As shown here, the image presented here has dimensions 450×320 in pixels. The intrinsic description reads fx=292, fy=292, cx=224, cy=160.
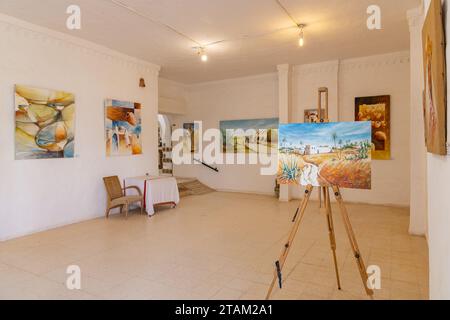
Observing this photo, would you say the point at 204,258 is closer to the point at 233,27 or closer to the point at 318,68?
the point at 233,27

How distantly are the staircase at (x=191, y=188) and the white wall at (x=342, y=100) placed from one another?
763 millimetres

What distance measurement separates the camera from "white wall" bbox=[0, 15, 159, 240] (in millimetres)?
4625

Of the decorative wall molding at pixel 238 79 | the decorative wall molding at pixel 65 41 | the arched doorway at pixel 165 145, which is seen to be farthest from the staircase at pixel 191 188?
the decorative wall molding at pixel 65 41

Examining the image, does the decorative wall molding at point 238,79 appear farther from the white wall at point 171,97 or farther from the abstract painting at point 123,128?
the abstract painting at point 123,128

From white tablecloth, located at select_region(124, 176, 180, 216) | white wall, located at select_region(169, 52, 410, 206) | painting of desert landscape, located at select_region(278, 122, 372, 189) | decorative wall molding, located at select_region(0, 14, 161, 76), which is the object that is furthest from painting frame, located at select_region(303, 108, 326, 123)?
painting of desert landscape, located at select_region(278, 122, 372, 189)

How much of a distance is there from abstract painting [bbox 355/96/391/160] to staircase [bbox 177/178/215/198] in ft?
16.1

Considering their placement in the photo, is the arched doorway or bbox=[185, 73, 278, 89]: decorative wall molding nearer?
bbox=[185, 73, 278, 89]: decorative wall molding

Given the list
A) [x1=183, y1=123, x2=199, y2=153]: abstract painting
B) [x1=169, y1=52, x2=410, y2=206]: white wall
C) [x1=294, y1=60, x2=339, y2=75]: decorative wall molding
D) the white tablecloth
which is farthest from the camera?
[x1=183, y1=123, x2=199, y2=153]: abstract painting

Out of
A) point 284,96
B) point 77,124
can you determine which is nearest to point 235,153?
point 284,96

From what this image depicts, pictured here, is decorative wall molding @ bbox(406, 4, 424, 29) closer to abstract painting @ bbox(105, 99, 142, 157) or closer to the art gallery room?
the art gallery room

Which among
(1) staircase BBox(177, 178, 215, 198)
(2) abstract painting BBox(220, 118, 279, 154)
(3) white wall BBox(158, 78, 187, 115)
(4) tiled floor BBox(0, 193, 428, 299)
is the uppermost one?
(3) white wall BBox(158, 78, 187, 115)

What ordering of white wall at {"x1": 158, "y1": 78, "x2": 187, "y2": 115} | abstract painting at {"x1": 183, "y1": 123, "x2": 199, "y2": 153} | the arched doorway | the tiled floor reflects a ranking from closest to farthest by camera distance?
the tiled floor → white wall at {"x1": 158, "y1": 78, "x2": 187, "y2": 115} → abstract painting at {"x1": 183, "y1": 123, "x2": 199, "y2": 153} → the arched doorway

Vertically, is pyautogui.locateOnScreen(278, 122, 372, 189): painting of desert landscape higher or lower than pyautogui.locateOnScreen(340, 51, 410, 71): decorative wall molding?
lower
